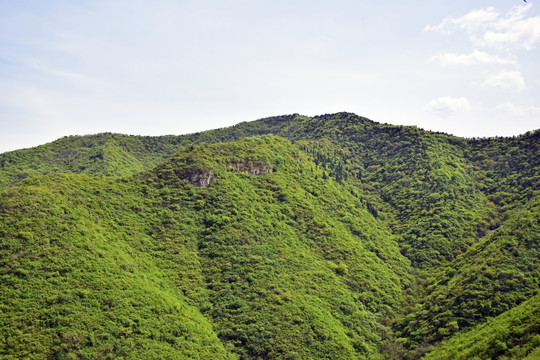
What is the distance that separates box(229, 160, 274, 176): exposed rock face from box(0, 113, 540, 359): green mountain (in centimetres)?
35

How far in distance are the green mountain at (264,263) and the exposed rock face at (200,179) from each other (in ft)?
0.84

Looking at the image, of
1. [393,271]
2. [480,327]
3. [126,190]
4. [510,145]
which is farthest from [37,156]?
[510,145]

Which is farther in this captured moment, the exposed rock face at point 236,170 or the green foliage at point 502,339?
the exposed rock face at point 236,170

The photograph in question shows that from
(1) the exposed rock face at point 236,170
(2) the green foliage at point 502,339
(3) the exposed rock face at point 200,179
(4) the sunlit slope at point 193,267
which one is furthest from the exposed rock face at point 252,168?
(2) the green foliage at point 502,339

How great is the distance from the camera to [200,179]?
94500 millimetres

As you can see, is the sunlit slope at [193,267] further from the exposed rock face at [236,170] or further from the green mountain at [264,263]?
the exposed rock face at [236,170]

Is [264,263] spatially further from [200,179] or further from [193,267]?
[200,179]

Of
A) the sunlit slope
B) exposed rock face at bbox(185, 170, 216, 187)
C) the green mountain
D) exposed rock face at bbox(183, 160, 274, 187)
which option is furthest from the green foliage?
exposed rock face at bbox(183, 160, 274, 187)

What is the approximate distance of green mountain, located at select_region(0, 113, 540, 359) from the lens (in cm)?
5525

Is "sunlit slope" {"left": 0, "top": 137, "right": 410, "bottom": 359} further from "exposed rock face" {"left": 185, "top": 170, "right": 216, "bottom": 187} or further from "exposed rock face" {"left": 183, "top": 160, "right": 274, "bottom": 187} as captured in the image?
"exposed rock face" {"left": 185, "top": 170, "right": 216, "bottom": 187}

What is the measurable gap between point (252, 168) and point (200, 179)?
61.4 ft

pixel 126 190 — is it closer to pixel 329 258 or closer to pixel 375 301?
pixel 329 258

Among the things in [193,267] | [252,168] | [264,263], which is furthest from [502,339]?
[252,168]

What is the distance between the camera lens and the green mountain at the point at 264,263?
181 feet
